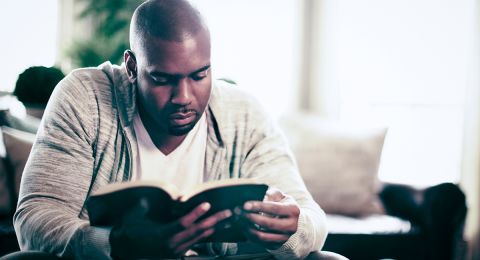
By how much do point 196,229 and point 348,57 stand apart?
257 centimetres

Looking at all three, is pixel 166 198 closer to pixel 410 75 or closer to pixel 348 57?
pixel 410 75

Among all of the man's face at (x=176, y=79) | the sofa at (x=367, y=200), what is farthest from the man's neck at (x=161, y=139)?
the sofa at (x=367, y=200)

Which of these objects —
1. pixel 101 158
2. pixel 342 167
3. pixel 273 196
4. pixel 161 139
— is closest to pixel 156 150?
pixel 161 139

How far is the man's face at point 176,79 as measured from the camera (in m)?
1.14

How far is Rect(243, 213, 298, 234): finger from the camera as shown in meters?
0.95

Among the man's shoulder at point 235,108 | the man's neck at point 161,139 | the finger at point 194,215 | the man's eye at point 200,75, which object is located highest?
the man's eye at point 200,75

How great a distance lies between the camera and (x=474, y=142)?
2830 mm

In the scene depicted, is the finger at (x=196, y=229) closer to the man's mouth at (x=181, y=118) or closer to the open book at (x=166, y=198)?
the open book at (x=166, y=198)

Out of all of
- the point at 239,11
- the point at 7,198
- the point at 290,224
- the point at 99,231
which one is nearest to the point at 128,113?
the point at 99,231

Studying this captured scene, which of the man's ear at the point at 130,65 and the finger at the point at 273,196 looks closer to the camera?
the finger at the point at 273,196

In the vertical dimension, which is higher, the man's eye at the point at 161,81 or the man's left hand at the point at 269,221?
the man's eye at the point at 161,81

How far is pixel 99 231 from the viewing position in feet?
3.19

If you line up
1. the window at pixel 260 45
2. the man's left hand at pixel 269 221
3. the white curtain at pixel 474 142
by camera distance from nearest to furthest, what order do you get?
the man's left hand at pixel 269 221 → the white curtain at pixel 474 142 → the window at pixel 260 45

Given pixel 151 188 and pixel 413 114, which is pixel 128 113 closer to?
pixel 151 188
